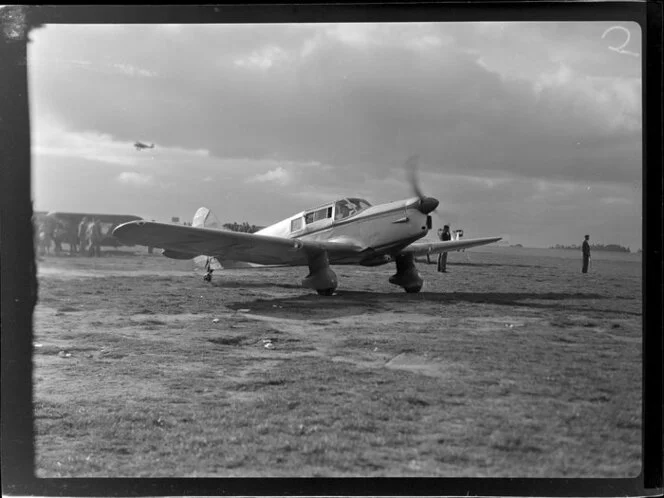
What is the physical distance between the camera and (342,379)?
277 cm

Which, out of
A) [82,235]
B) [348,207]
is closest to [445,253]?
[348,207]

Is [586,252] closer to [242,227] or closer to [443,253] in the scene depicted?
[443,253]

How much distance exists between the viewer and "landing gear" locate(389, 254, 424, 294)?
3.50 metres

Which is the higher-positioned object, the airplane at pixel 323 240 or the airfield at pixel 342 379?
the airplane at pixel 323 240

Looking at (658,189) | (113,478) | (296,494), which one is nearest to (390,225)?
(658,189)

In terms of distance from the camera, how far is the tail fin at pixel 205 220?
3.13 meters

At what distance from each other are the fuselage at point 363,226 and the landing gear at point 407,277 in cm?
20

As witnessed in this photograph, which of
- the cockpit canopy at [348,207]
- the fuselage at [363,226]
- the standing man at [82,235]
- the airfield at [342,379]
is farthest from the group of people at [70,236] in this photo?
the cockpit canopy at [348,207]

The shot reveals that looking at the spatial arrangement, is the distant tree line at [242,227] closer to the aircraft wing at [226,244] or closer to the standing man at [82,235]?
the aircraft wing at [226,244]

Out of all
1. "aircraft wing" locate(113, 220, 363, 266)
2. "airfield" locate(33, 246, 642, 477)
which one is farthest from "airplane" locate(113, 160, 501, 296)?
"airfield" locate(33, 246, 642, 477)

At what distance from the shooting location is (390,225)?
397 cm

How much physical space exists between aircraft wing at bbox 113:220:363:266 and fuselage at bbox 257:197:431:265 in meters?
0.08

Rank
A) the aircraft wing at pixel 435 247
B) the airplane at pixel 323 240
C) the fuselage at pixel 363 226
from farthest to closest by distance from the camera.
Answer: the fuselage at pixel 363 226 < the aircraft wing at pixel 435 247 < the airplane at pixel 323 240

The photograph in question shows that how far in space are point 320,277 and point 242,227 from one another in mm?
763
